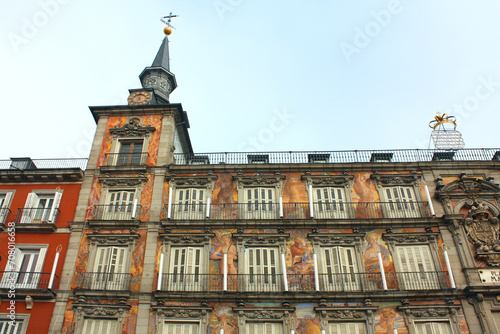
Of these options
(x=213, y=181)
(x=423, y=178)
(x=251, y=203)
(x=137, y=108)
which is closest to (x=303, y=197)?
(x=251, y=203)

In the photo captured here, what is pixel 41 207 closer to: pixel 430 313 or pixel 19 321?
pixel 19 321

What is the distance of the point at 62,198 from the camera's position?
90.5ft

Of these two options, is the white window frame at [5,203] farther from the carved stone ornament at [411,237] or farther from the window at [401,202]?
the window at [401,202]

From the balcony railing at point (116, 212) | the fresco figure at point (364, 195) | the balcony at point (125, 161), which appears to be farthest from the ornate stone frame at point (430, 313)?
the balcony at point (125, 161)

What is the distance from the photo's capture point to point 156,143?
2948 centimetres

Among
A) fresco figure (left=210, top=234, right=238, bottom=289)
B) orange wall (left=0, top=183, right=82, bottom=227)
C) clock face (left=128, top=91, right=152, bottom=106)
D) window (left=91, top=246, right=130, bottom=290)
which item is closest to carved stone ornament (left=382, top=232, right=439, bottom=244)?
fresco figure (left=210, top=234, right=238, bottom=289)

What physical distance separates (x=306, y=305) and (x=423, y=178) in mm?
10968

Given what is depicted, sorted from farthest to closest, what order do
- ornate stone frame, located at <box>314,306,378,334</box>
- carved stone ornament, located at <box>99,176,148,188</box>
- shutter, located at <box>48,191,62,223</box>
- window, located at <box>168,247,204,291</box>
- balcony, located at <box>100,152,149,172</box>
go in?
1. balcony, located at <box>100,152,149,172</box>
2. carved stone ornament, located at <box>99,176,148,188</box>
3. shutter, located at <box>48,191,62,223</box>
4. window, located at <box>168,247,204,291</box>
5. ornate stone frame, located at <box>314,306,378,334</box>

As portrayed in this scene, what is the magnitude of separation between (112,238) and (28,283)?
4911mm

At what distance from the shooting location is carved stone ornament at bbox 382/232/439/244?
25.3m

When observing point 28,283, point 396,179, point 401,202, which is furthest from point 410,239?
point 28,283

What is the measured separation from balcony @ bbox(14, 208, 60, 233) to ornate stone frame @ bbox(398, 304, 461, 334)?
65.3 feet

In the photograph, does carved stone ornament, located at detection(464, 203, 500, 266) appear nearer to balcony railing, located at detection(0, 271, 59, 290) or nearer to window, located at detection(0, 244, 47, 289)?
balcony railing, located at detection(0, 271, 59, 290)

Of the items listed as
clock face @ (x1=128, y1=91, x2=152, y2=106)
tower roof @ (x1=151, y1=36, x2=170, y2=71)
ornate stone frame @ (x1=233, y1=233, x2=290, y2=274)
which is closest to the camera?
ornate stone frame @ (x1=233, y1=233, x2=290, y2=274)
